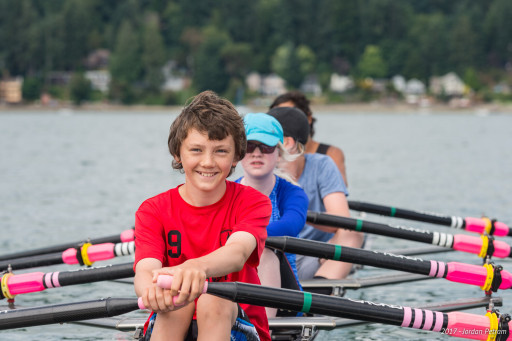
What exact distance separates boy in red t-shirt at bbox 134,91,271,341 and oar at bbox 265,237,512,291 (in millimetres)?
1030

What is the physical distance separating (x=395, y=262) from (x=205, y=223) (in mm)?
1908

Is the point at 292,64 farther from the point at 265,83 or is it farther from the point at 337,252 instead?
the point at 337,252

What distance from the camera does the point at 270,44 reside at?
157750 mm

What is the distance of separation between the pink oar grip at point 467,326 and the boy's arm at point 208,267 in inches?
56.0

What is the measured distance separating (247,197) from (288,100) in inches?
160

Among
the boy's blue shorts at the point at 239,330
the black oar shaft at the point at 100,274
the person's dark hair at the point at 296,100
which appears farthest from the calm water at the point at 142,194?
the person's dark hair at the point at 296,100

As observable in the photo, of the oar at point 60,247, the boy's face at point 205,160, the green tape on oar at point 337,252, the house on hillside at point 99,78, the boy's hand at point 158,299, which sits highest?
the house on hillside at point 99,78

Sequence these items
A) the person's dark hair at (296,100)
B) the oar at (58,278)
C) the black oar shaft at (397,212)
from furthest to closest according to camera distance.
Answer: the black oar shaft at (397,212) → the person's dark hair at (296,100) → the oar at (58,278)

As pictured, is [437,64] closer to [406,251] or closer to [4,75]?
[4,75]

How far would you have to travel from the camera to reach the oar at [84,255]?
7285 millimetres

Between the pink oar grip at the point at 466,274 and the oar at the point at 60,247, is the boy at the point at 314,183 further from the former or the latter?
the oar at the point at 60,247

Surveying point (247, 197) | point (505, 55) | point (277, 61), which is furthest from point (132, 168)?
point (505, 55)

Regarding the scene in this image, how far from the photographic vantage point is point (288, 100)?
26.5 ft

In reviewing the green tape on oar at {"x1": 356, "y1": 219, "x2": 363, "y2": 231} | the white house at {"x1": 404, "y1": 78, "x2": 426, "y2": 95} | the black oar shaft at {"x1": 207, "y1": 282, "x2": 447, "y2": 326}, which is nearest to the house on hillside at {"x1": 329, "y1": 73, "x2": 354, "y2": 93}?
the white house at {"x1": 404, "y1": 78, "x2": 426, "y2": 95}
